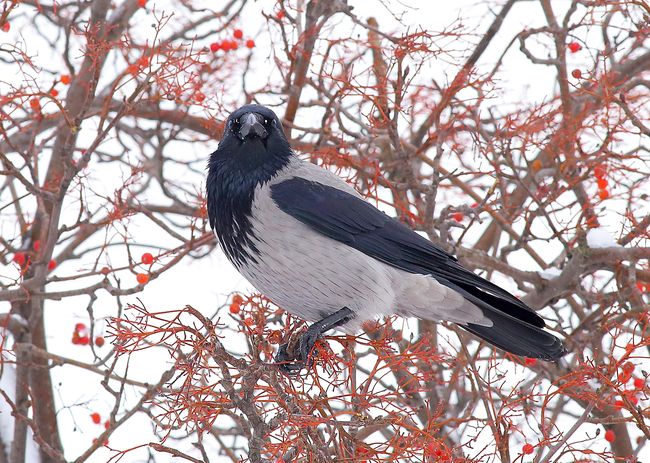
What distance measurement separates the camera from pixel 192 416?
148 inches

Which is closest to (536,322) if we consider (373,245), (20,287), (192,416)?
(373,245)

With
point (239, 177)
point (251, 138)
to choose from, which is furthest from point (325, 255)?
point (251, 138)

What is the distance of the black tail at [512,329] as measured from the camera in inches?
198

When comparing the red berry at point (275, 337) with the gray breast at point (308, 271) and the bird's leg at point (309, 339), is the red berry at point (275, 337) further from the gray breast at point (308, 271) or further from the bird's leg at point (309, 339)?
the gray breast at point (308, 271)

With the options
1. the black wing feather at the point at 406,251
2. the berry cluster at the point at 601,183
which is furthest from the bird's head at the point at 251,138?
the berry cluster at the point at 601,183

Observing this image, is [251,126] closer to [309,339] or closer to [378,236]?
[378,236]

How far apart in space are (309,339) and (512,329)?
4.48ft

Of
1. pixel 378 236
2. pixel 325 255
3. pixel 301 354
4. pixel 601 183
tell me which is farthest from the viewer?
pixel 601 183

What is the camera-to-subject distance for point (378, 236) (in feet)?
16.6

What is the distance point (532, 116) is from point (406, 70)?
1355mm

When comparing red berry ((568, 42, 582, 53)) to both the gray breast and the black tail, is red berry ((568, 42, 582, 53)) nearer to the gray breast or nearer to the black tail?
the black tail

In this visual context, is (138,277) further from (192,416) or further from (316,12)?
(316,12)

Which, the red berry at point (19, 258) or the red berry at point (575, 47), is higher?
the red berry at point (575, 47)

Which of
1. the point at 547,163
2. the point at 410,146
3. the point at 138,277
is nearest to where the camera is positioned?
the point at 138,277
